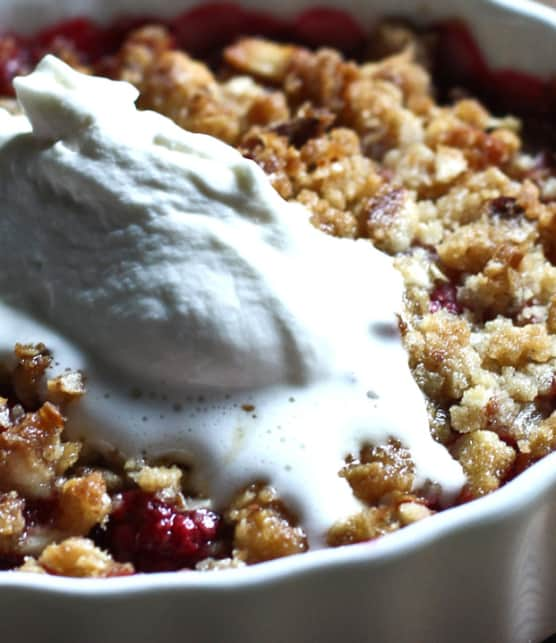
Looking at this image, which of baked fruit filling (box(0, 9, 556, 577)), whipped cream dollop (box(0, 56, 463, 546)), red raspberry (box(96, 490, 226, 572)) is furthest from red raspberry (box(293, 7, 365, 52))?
red raspberry (box(96, 490, 226, 572))

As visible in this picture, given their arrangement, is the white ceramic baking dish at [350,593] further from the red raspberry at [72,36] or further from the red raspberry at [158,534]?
the red raspberry at [72,36]

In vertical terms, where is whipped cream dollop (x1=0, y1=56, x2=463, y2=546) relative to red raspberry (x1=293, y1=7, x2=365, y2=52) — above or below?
below

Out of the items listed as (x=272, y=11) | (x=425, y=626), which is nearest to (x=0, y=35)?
(x=272, y=11)

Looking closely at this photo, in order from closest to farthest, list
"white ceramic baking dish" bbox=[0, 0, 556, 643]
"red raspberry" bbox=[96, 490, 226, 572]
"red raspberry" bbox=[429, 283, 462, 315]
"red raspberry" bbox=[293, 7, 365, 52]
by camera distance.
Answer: "white ceramic baking dish" bbox=[0, 0, 556, 643], "red raspberry" bbox=[96, 490, 226, 572], "red raspberry" bbox=[429, 283, 462, 315], "red raspberry" bbox=[293, 7, 365, 52]

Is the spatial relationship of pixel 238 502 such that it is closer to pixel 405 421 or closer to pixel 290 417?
pixel 290 417

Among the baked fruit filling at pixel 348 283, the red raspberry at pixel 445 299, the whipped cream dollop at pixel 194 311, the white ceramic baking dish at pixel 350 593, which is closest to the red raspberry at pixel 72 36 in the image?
the baked fruit filling at pixel 348 283

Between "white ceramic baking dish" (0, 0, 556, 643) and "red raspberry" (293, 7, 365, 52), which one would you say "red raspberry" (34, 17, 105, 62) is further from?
"white ceramic baking dish" (0, 0, 556, 643)
